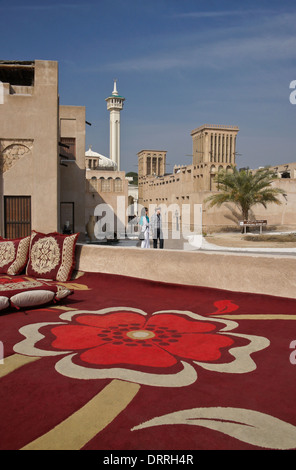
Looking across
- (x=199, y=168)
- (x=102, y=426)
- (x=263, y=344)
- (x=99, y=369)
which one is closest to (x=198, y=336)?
(x=263, y=344)

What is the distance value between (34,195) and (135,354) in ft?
28.2

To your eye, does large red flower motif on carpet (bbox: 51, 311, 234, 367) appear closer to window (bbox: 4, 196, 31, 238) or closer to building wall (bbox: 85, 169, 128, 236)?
window (bbox: 4, 196, 31, 238)

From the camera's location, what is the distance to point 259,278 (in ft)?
17.7

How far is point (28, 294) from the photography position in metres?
4.68

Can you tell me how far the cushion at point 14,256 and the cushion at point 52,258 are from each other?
12cm

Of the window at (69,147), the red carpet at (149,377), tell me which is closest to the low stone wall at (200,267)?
the red carpet at (149,377)

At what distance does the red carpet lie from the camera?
85.6 inches

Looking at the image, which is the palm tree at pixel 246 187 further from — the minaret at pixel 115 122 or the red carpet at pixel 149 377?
the minaret at pixel 115 122

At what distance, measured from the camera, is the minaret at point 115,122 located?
66375 mm

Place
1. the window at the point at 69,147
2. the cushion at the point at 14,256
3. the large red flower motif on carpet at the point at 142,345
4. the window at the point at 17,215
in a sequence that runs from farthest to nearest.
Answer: the window at the point at 69,147, the window at the point at 17,215, the cushion at the point at 14,256, the large red flower motif on carpet at the point at 142,345

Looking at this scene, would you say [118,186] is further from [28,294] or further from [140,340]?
[140,340]

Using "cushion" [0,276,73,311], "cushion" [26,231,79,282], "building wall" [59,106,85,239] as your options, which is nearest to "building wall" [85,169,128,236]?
"building wall" [59,106,85,239]

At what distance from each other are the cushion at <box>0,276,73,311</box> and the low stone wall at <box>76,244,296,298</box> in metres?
1.64

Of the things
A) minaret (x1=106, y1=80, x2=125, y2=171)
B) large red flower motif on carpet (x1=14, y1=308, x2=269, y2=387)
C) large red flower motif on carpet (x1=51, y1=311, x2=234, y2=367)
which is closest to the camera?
large red flower motif on carpet (x1=14, y1=308, x2=269, y2=387)
